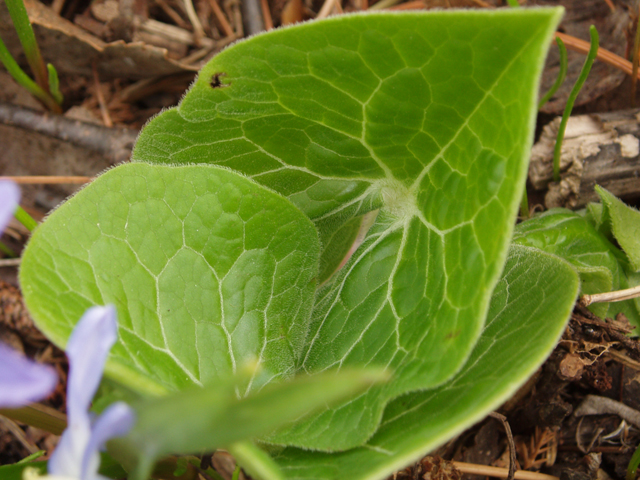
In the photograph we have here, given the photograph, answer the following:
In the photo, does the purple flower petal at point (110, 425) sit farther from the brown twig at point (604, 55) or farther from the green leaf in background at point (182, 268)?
the brown twig at point (604, 55)

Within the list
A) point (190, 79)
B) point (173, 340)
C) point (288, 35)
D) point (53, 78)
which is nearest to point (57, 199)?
point (53, 78)

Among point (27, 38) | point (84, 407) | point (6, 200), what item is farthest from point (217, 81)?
point (27, 38)

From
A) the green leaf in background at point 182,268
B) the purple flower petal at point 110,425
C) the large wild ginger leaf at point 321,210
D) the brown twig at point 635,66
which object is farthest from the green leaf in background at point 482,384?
the brown twig at point 635,66

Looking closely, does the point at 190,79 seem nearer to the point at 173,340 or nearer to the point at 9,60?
the point at 9,60

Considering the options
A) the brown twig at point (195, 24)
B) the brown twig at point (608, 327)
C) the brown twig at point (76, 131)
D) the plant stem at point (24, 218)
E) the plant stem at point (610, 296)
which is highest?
the brown twig at point (195, 24)

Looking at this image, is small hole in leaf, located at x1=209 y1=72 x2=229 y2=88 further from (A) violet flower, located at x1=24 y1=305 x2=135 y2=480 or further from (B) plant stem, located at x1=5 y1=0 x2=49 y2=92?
(B) plant stem, located at x1=5 y1=0 x2=49 y2=92

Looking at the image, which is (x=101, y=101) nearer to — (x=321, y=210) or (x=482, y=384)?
(x=321, y=210)

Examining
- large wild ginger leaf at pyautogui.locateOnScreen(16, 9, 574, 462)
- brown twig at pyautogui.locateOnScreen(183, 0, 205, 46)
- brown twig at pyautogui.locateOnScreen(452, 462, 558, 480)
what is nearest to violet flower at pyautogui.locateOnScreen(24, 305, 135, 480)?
large wild ginger leaf at pyautogui.locateOnScreen(16, 9, 574, 462)
